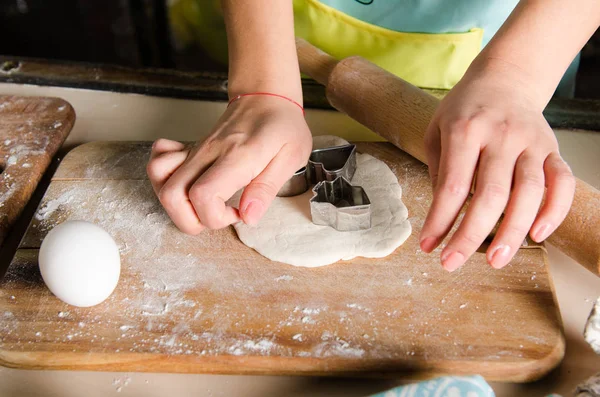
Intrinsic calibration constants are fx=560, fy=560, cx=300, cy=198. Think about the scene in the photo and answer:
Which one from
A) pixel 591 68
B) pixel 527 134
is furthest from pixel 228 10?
pixel 591 68

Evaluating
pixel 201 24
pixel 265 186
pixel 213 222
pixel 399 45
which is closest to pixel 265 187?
pixel 265 186

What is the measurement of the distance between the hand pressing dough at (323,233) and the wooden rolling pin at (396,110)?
0.35 ft

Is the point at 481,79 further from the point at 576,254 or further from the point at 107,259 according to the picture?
the point at 107,259

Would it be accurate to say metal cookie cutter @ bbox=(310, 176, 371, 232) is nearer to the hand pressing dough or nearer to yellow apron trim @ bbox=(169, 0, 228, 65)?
the hand pressing dough

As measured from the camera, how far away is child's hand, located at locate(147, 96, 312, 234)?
94 cm

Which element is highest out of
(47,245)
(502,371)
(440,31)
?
(440,31)

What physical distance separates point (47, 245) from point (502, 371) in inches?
29.0

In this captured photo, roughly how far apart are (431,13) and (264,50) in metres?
0.45

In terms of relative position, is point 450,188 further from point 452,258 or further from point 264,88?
point 264,88

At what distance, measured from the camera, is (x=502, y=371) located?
2.77ft

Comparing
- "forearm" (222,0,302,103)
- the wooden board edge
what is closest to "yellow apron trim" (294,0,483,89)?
"forearm" (222,0,302,103)

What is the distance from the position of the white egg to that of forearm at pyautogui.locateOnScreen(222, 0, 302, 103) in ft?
1.36

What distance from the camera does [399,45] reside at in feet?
4.45

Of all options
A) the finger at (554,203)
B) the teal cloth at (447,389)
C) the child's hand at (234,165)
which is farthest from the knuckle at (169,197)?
the finger at (554,203)
